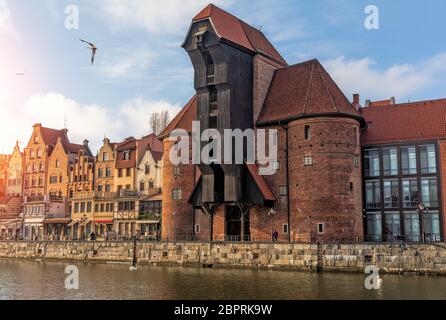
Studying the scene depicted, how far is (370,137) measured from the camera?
5150 centimetres

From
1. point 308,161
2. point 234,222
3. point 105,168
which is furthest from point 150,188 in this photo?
point 308,161

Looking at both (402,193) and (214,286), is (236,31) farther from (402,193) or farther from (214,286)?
(214,286)

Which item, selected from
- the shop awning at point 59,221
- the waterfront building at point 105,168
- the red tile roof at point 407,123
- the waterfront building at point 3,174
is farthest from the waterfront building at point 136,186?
the waterfront building at point 3,174

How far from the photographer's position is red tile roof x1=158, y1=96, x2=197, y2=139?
56875mm

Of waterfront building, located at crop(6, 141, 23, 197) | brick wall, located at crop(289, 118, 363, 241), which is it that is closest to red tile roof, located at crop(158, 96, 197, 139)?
brick wall, located at crop(289, 118, 363, 241)

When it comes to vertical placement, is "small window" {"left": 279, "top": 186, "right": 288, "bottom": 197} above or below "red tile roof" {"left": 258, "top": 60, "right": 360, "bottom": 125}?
below

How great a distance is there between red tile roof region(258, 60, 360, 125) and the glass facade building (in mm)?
5851

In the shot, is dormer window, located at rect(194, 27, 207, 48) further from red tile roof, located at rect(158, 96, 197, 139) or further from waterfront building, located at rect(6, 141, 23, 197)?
waterfront building, located at rect(6, 141, 23, 197)

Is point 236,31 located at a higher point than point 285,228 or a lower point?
higher

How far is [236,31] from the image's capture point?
53312mm

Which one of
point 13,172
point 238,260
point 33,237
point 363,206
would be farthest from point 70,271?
point 13,172

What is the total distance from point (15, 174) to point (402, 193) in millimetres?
67463

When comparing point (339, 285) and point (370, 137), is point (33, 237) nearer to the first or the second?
point (370, 137)

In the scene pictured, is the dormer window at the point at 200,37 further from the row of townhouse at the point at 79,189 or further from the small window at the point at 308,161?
the row of townhouse at the point at 79,189
